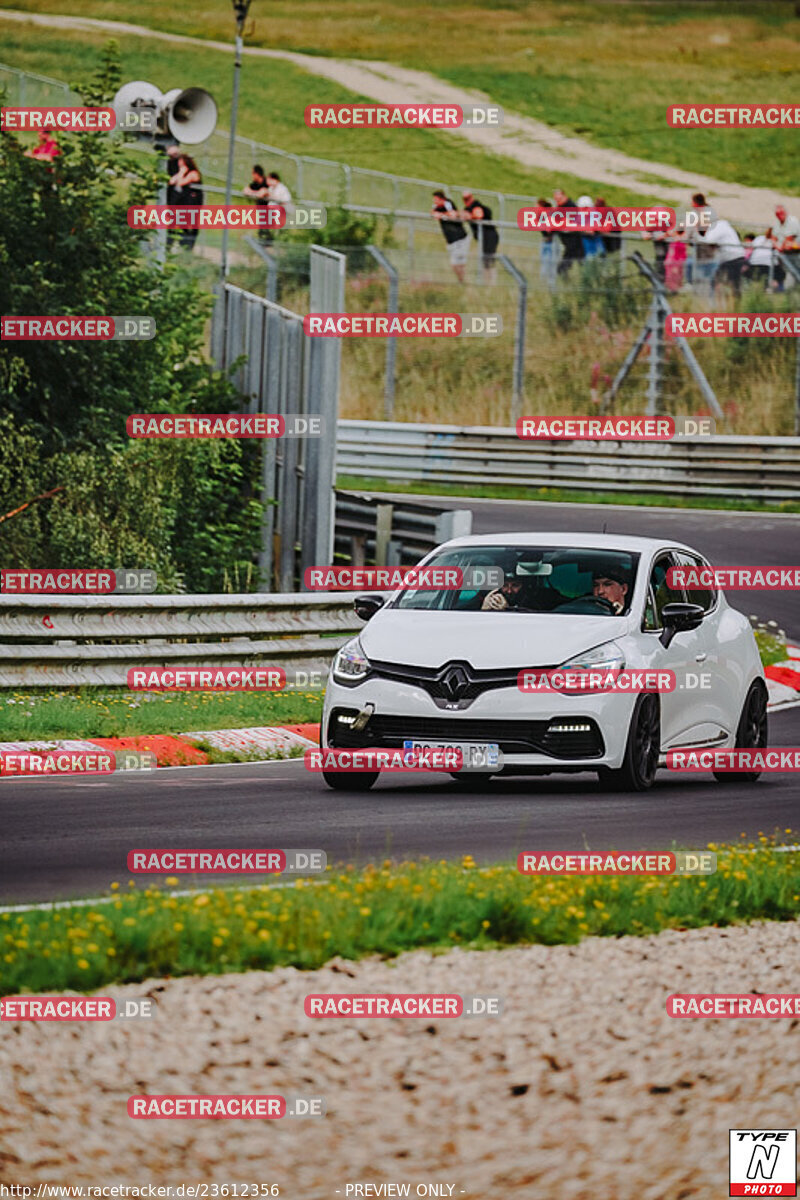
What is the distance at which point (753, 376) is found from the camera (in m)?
36.5

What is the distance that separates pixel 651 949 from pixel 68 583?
45.3 feet

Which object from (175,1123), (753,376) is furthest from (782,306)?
(175,1123)

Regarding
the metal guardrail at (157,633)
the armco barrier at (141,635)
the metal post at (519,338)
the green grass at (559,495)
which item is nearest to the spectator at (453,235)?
the metal post at (519,338)

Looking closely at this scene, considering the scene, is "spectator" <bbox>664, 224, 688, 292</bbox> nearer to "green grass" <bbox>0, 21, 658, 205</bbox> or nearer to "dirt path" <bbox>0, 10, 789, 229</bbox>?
"dirt path" <bbox>0, 10, 789, 229</bbox>

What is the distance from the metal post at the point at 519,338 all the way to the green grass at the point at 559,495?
118 centimetres

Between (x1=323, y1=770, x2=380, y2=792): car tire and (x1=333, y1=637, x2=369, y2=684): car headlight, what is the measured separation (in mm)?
548

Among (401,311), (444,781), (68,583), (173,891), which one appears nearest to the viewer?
(173,891)

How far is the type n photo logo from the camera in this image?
5.89m

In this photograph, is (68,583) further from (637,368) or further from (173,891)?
(637,368)

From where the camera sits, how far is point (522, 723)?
12109 millimetres

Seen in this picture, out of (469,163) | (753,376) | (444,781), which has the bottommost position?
(444,781)

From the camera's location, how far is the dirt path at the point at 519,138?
2817 inches

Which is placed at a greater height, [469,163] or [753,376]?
[469,163]

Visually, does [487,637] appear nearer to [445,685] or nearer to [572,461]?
[445,685]
